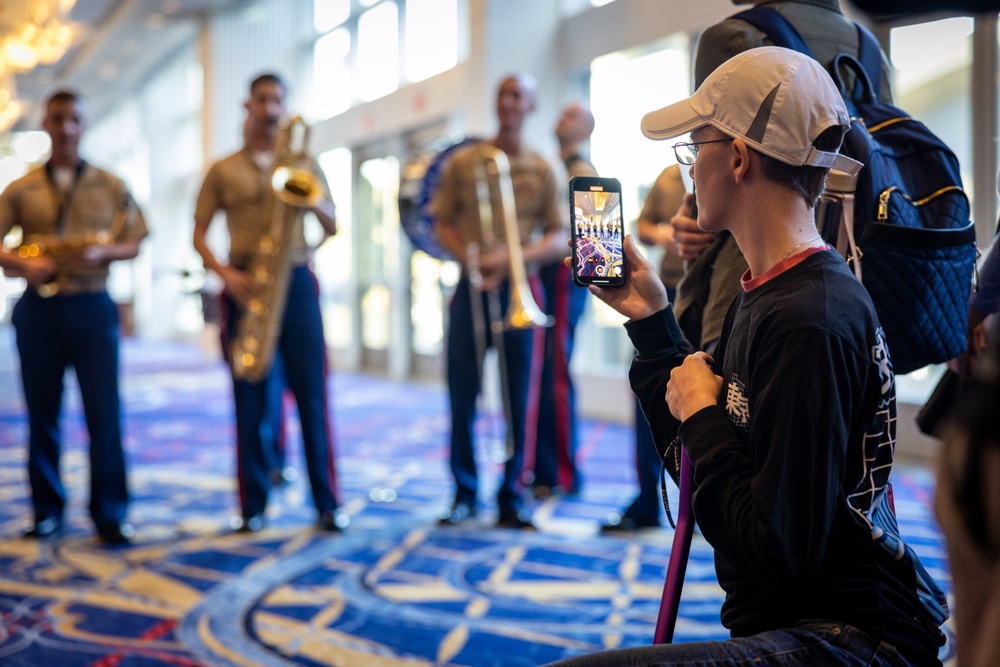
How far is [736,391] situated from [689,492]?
0.18m

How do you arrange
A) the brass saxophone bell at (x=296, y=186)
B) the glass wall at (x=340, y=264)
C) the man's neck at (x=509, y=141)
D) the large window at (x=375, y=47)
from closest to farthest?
the brass saxophone bell at (x=296, y=186) < the man's neck at (x=509, y=141) < the large window at (x=375, y=47) < the glass wall at (x=340, y=264)

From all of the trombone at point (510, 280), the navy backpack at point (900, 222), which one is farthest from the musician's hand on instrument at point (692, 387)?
the trombone at point (510, 280)

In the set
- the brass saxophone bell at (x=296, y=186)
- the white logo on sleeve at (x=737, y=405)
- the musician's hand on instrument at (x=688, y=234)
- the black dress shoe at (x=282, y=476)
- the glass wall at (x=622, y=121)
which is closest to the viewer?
the white logo on sleeve at (x=737, y=405)

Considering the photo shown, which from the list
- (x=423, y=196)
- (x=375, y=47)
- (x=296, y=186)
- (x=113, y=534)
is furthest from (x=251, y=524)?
(x=375, y=47)

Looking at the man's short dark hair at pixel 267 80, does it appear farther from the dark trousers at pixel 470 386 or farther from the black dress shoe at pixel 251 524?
the black dress shoe at pixel 251 524

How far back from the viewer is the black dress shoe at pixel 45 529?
3854mm

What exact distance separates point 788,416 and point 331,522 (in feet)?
10.2

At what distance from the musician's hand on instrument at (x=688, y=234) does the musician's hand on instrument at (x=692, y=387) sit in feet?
1.53

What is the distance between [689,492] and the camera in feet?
4.34

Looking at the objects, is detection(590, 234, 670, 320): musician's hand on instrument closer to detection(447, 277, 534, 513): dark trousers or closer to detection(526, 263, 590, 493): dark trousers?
detection(447, 277, 534, 513): dark trousers

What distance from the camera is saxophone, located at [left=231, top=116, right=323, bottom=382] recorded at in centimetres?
378

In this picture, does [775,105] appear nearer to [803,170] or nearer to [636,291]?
[803,170]

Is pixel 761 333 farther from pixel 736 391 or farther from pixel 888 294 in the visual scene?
pixel 888 294

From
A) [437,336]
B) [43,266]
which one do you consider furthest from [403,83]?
[43,266]
